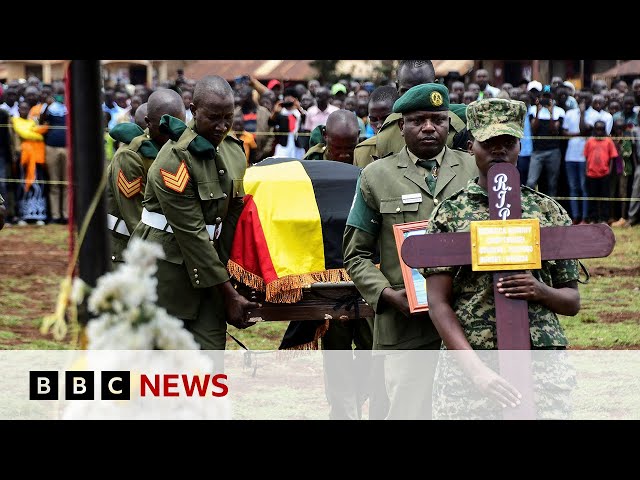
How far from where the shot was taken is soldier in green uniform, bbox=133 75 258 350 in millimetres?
5695

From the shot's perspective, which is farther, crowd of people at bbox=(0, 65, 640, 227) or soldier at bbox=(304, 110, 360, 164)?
crowd of people at bbox=(0, 65, 640, 227)

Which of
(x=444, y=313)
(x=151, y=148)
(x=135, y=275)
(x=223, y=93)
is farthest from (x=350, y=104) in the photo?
(x=135, y=275)

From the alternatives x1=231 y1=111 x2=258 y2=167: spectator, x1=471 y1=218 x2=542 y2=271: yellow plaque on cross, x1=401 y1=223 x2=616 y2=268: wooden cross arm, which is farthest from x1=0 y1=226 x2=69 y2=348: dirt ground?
x1=471 y1=218 x2=542 y2=271: yellow plaque on cross

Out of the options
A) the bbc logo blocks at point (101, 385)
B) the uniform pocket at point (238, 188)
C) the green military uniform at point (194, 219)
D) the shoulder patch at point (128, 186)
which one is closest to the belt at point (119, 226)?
the shoulder patch at point (128, 186)

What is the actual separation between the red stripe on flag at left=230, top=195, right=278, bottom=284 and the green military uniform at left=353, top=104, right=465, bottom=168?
34.0 inches

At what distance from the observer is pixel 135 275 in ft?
8.13

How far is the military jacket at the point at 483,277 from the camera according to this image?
382 centimetres

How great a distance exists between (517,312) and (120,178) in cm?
396

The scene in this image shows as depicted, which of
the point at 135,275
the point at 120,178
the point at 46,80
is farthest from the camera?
the point at 46,80

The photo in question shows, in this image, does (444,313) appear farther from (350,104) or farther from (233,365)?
(350,104)

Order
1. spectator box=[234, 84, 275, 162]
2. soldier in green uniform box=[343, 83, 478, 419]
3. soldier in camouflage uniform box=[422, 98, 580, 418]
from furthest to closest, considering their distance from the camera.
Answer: spectator box=[234, 84, 275, 162]
soldier in green uniform box=[343, 83, 478, 419]
soldier in camouflage uniform box=[422, 98, 580, 418]

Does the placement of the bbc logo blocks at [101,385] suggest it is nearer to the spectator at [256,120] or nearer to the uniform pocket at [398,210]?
the uniform pocket at [398,210]

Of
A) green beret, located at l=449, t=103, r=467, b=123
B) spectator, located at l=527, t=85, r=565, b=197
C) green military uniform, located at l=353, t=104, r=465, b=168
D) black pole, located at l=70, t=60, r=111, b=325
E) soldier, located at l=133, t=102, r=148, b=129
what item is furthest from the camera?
spectator, located at l=527, t=85, r=565, b=197

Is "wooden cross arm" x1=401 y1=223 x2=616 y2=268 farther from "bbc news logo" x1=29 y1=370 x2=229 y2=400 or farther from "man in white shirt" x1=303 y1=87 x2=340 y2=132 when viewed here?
"man in white shirt" x1=303 y1=87 x2=340 y2=132
